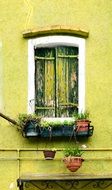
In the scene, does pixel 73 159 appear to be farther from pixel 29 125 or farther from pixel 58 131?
pixel 29 125

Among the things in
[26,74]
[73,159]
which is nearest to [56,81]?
[26,74]

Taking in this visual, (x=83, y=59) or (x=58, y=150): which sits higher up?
(x=83, y=59)

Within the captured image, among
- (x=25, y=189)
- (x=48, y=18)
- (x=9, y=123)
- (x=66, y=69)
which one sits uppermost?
(x=48, y=18)

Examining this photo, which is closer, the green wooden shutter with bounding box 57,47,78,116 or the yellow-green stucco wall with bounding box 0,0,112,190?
the yellow-green stucco wall with bounding box 0,0,112,190

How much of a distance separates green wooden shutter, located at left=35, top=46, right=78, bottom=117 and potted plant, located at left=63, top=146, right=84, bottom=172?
763 mm

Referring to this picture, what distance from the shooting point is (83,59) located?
13.0 m

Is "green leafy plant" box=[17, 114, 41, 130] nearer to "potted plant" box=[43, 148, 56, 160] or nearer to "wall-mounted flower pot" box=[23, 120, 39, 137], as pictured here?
"wall-mounted flower pot" box=[23, 120, 39, 137]

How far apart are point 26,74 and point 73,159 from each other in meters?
1.64

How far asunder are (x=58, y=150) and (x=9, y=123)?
91 centimetres

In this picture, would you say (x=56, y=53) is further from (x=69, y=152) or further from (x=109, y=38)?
(x=69, y=152)

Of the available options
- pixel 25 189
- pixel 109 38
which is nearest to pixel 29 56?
pixel 109 38

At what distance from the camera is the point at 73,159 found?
12.4 m

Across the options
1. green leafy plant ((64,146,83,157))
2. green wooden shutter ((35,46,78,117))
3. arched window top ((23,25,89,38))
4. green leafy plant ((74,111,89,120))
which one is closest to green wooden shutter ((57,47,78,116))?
green wooden shutter ((35,46,78,117))

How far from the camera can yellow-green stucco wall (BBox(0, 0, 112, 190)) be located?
12.7m
